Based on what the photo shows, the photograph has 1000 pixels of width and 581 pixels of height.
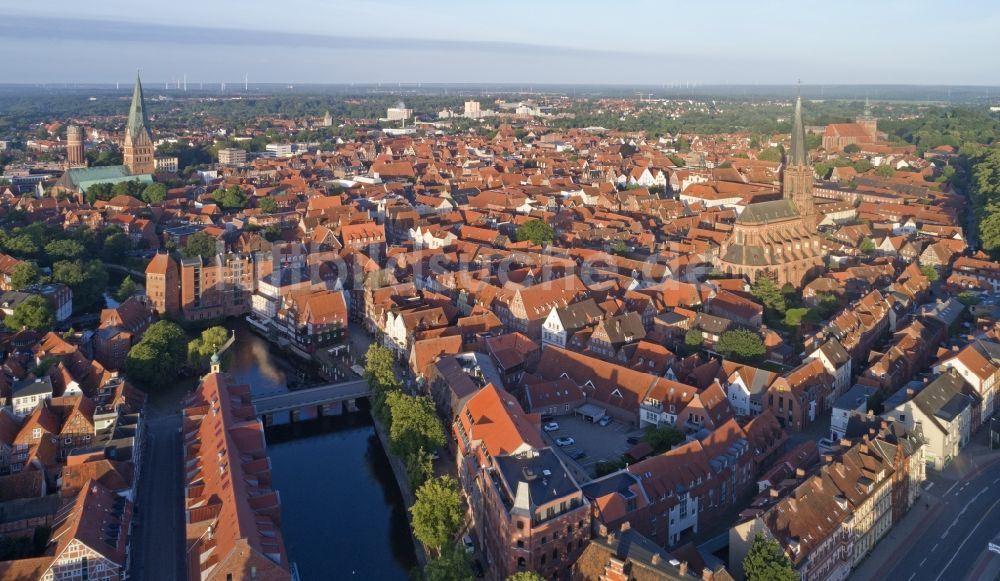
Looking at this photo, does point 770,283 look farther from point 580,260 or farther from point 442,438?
point 442,438

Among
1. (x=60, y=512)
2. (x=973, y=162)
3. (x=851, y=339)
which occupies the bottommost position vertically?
(x=60, y=512)

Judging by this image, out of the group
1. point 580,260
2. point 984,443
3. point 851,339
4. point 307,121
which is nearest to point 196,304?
point 580,260

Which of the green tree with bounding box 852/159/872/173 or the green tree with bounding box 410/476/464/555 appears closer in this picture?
the green tree with bounding box 410/476/464/555

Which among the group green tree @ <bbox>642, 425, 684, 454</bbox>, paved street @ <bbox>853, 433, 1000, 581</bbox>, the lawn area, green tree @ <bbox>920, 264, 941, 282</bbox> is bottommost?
paved street @ <bbox>853, 433, 1000, 581</bbox>

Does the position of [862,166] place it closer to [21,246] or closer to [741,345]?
[741,345]

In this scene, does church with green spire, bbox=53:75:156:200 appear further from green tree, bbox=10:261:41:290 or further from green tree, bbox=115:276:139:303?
green tree, bbox=115:276:139:303

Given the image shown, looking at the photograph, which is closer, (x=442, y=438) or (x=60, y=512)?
(x=60, y=512)

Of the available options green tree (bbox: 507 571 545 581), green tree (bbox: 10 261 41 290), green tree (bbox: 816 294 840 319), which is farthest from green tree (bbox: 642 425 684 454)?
green tree (bbox: 10 261 41 290)

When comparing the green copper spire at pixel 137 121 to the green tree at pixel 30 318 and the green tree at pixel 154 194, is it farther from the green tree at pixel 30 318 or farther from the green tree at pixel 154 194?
the green tree at pixel 30 318
